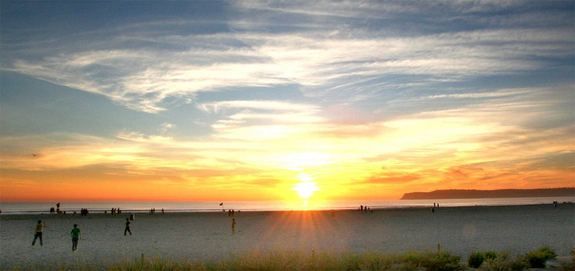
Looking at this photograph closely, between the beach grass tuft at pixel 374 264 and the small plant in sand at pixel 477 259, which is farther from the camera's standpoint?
the small plant in sand at pixel 477 259

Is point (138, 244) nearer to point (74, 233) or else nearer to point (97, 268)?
point (74, 233)

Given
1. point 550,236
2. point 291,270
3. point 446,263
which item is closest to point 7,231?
point 291,270

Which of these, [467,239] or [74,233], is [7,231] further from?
[467,239]

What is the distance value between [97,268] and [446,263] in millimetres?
14198

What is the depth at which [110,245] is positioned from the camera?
33.8 metres

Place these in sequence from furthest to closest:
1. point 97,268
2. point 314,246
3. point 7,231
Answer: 1. point 7,231
2. point 314,246
3. point 97,268

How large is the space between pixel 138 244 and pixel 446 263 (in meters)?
22.6

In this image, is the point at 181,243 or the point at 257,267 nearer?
the point at 257,267

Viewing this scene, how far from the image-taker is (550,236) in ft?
123

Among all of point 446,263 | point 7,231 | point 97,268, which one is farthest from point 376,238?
point 7,231

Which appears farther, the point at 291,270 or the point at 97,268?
the point at 97,268

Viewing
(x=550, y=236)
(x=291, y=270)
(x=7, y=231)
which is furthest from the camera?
(x=7, y=231)

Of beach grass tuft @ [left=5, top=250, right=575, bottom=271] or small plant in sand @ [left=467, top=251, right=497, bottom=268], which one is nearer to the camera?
beach grass tuft @ [left=5, top=250, right=575, bottom=271]

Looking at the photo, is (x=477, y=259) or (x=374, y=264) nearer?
(x=374, y=264)
